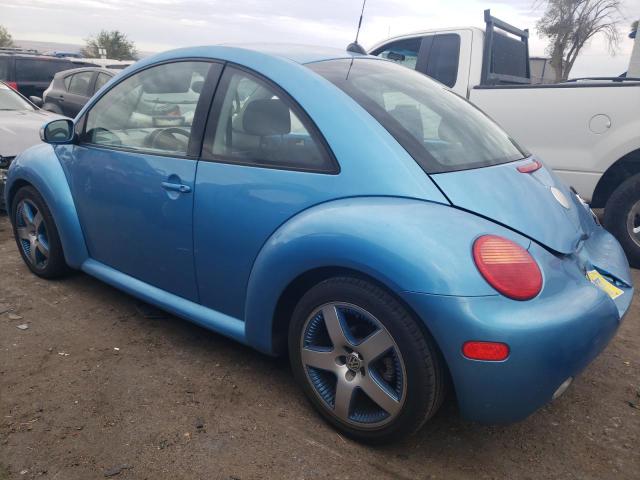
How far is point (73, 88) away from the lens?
10.2 m

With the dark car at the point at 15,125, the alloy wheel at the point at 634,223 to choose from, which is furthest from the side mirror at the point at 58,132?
the alloy wheel at the point at 634,223

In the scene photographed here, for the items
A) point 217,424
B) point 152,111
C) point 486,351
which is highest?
point 152,111

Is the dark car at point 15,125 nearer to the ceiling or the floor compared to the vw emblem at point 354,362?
nearer to the ceiling

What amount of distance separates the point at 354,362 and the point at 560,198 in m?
1.19

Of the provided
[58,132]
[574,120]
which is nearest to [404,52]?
[574,120]

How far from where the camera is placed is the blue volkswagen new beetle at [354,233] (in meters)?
1.98

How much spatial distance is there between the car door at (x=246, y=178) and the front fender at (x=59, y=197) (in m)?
1.14

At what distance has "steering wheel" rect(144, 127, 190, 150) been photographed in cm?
285

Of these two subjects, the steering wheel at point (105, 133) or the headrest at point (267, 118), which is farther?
the steering wheel at point (105, 133)

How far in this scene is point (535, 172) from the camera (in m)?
2.69

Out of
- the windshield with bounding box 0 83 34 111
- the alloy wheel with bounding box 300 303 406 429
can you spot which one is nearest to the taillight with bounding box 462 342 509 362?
the alloy wheel with bounding box 300 303 406 429

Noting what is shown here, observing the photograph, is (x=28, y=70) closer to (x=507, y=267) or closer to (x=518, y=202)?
(x=518, y=202)

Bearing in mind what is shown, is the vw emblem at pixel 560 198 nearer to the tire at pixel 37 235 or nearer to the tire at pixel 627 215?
the tire at pixel 627 215

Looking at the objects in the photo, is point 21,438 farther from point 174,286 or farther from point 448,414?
point 448,414
